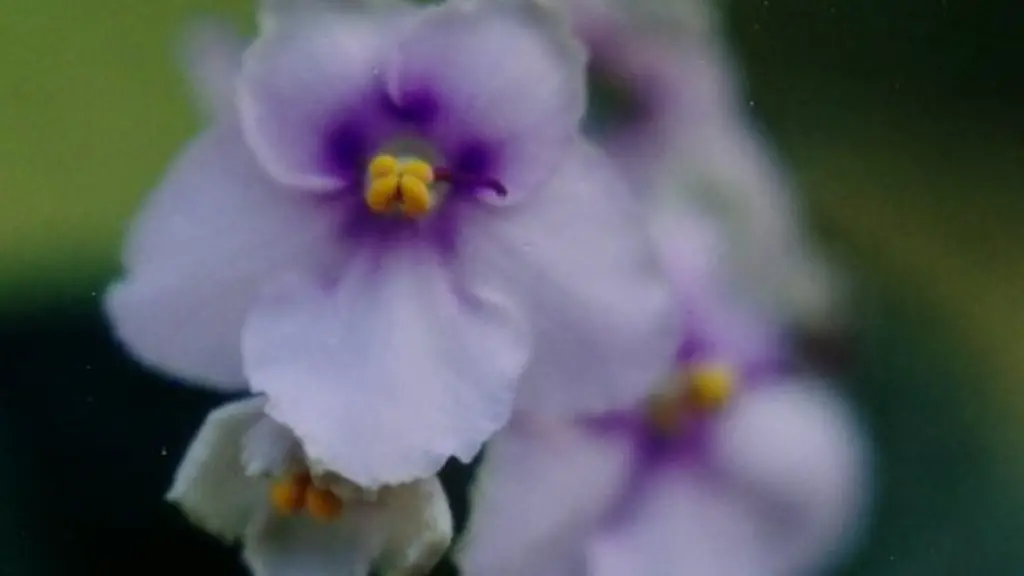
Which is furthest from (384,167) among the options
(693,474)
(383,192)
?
(693,474)

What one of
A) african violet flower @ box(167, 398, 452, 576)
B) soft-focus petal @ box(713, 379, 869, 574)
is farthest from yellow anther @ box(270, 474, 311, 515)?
soft-focus petal @ box(713, 379, 869, 574)

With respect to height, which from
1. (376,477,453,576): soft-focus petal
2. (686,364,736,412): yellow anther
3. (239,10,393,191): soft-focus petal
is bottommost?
(376,477,453,576): soft-focus petal

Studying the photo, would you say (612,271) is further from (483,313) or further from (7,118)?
(7,118)

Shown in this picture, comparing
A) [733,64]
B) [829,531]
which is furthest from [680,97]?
[829,531]

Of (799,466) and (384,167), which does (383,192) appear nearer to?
(384,167)

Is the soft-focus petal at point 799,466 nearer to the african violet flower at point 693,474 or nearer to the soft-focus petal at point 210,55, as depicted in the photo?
the african violet flower at point 693,474

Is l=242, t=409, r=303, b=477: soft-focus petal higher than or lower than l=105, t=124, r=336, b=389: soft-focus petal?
lower

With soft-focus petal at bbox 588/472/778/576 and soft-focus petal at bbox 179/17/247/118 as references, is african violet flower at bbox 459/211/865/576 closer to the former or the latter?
soft-focus petal at bbox 588/472/778/576
